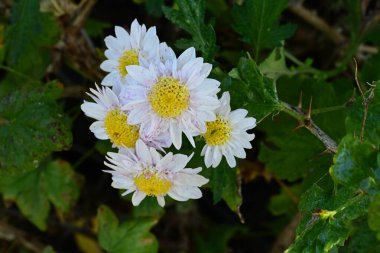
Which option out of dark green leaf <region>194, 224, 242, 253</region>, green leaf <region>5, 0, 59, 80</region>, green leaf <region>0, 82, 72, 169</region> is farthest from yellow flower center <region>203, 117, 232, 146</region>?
dark green leaf <region>194, 224, 242, 253</region>

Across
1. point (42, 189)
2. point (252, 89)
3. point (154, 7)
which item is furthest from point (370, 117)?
point (42, 189)

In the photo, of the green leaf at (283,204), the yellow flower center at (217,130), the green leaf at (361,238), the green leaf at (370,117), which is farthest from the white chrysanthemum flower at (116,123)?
the green leaf at (283,204)

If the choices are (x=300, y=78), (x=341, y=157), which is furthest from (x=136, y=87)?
(x=300, y=78)

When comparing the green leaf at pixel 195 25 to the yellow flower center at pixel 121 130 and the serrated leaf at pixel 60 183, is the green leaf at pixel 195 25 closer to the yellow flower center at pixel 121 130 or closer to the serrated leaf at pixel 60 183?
the yellow flower center at pixel 121 130

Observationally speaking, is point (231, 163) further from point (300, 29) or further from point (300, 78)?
point (300, 29)

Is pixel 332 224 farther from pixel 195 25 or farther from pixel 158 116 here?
pixel 195 25

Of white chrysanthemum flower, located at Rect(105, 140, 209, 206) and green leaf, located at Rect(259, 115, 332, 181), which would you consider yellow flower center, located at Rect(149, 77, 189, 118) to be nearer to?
white chrysanthemum flower, located at Rect(105, 140, 209, 206)
